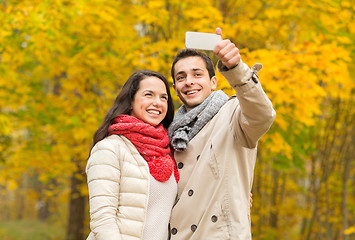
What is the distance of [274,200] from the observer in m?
9.45

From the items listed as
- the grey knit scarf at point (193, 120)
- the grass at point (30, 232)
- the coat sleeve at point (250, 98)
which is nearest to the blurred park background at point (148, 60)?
the grey knit scarf at point (193, 120)

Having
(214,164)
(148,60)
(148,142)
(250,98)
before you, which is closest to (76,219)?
(148,60)

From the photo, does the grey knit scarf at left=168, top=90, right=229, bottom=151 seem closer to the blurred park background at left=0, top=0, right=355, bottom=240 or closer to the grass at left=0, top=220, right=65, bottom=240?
the blurred park background at left=0, top=0, right=355, bottom=240

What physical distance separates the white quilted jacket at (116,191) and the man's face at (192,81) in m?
0.59

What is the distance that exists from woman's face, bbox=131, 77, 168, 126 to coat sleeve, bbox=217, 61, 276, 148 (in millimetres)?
583

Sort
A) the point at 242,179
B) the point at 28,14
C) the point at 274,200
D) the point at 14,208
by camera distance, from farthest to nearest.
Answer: the point at 14,208, the point at 274,200, the point at 28,14, the point at 242,179

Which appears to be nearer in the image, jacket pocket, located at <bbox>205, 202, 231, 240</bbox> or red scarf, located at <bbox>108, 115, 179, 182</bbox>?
jacket pocket, located at <bbox>205, 202, 231, 240</bbox>

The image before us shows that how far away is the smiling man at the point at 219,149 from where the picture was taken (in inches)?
70.2

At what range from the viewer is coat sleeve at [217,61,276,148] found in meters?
1.76

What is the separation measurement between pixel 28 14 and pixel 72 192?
409cm

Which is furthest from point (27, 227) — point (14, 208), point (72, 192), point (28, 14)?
point (14, 208)

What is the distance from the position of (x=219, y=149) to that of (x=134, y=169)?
1.64ft

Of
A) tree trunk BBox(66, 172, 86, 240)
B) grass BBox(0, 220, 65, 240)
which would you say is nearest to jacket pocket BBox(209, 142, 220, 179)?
tree trunk BBox(66, 172, 86, 240)

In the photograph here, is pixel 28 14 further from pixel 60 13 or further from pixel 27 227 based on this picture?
pixel 27 227
